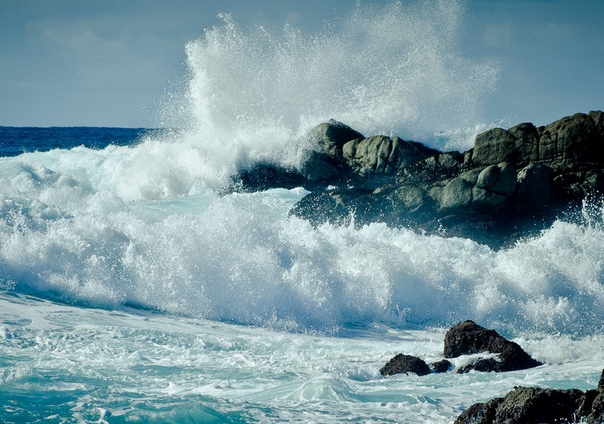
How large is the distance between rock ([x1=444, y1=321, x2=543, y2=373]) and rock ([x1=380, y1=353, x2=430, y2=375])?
41 cm

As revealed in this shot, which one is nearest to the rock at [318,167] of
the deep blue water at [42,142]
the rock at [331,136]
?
the rock at [331,136]

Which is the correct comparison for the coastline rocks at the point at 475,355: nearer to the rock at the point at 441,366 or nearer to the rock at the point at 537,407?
the rock at the point at 441,366

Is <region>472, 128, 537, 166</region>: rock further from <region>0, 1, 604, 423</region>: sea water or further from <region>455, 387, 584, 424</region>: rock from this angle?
<region>455, 387, 584, 424</region>: rock

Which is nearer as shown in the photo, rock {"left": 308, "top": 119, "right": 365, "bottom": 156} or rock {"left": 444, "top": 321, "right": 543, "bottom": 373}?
rock {"left": 444, "top": 321, "right": 543, "bottom": 373}

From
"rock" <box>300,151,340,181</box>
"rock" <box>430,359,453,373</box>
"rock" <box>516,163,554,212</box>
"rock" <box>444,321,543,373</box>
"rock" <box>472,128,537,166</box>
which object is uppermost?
"rock" <box>472,128,537,166</box>

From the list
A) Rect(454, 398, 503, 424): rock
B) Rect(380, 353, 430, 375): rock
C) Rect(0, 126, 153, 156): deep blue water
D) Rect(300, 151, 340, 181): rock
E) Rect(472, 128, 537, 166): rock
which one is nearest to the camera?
Rect(454, 398, 503, 424): rock

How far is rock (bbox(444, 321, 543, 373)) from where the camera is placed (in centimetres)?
712

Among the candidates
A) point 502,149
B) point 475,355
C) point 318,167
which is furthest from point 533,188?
point 475,355

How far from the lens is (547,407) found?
4.45 metres

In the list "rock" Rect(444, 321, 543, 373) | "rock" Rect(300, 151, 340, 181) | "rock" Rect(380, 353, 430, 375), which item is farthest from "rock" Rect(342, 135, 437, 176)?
"rock" Rect(380, 353, 430, 375)

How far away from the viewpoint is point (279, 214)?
16.5 meters

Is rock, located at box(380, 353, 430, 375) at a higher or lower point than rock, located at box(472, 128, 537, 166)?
lower

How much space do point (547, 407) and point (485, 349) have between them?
314 cm

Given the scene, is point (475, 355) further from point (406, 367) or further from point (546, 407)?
point (546, 407)
